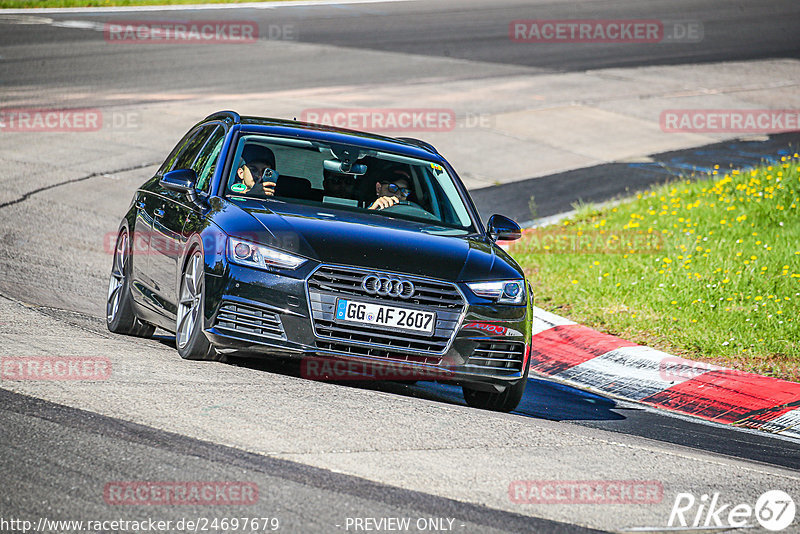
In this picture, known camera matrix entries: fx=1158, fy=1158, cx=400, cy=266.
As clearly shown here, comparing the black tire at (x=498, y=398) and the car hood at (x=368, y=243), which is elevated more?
the car hood at (x=368, y=243)

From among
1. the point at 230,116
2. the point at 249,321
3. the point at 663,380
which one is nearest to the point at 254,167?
the point at 230,116

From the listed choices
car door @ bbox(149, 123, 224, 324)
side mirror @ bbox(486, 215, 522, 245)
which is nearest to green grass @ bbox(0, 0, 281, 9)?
car door @ bbox(149, 123, 224, 324)

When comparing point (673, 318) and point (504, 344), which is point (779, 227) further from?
point (504, 344)

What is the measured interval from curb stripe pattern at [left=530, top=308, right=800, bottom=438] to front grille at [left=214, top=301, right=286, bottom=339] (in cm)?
322

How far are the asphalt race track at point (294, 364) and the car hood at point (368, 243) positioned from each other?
0.78m

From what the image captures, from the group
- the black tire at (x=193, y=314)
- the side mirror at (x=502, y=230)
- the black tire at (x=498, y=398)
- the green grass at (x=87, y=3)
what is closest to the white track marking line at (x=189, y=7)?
the green grass at (x=87, y=3)

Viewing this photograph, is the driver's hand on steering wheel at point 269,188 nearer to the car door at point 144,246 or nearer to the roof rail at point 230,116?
the roof rail at point 230,116

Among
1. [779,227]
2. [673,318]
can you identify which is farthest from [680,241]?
[673,318]

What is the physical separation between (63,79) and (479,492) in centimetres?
1790

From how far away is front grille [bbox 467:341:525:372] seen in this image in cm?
677

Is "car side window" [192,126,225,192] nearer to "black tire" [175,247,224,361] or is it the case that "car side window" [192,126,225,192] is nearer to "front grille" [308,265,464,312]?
"black tire" [175,247,224,361]

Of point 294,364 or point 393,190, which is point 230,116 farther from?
Answer: point 294,364

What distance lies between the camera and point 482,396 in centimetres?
750

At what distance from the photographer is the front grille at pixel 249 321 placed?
6477 mm
